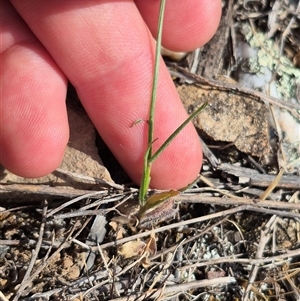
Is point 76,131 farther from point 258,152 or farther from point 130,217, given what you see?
point 258,152

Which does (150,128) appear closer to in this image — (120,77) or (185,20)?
(120,77)

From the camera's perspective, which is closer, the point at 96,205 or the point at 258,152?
the point at 96,205

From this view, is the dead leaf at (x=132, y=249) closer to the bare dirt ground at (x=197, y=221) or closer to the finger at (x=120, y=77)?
the bare dirt ground at (x=197, y=221)

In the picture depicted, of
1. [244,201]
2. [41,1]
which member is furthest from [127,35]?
[244,201]

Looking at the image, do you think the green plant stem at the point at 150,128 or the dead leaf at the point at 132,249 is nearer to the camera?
the green plant stem at the point at 150,128

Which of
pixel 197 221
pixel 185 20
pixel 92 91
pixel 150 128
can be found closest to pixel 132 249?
pixel 197 221

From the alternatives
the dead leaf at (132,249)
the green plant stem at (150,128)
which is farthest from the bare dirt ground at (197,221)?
the green plant stem at (150,128)

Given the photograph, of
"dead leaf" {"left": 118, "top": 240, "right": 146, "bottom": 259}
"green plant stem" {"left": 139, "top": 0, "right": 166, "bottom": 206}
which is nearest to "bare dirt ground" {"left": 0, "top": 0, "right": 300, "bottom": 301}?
"dead leaf" {"left": 118, "top": 240, "right": 146, "bottom": 259}
